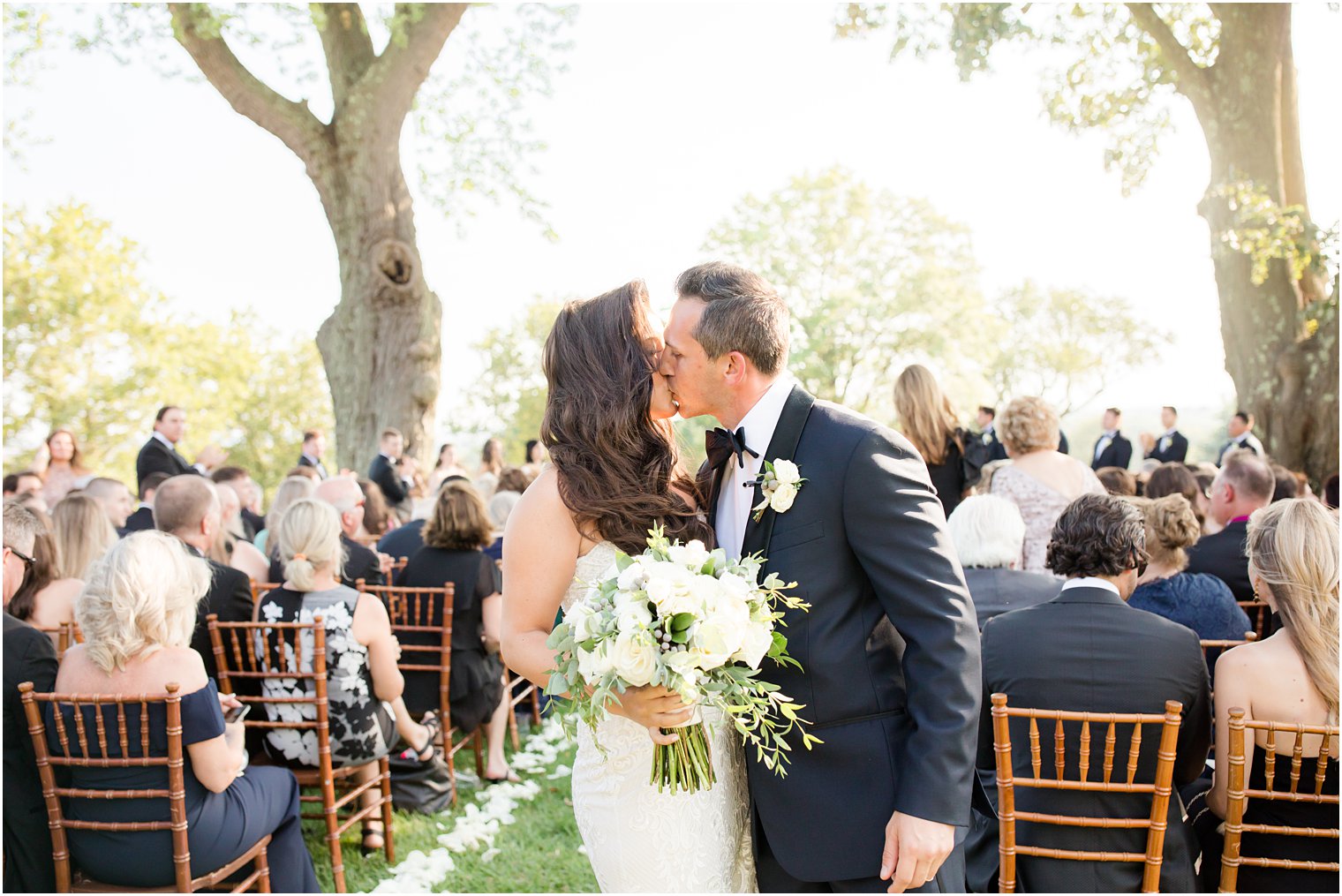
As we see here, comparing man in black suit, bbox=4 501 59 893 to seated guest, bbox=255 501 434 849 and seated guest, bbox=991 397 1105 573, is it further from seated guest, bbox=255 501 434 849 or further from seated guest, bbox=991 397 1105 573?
seated guest, bbox=991 397 1105 573

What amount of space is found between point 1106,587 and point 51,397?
113 ft

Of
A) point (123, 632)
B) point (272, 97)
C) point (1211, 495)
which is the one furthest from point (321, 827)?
point (272, 97)

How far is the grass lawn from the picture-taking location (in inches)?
181

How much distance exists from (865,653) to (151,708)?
2.65 metres

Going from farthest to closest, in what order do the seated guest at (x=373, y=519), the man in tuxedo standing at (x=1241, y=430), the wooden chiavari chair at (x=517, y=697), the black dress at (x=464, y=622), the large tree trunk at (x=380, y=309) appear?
1. the large tree trunk at (x=380, y=309)
2. the man in tuxedo standing at (x=1241, y=430)
3. the seated guest at (x=373, y=519)
4. the wooden chiavari chair at (x=517, y=697)
5. the black dress at (x=464, y=622)

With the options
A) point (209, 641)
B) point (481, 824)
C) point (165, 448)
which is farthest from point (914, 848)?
point (165, 448)

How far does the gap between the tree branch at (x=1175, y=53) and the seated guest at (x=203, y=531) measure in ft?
41.9

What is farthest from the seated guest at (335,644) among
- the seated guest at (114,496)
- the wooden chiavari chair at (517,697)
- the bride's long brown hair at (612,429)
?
the seated guest at (114,496)

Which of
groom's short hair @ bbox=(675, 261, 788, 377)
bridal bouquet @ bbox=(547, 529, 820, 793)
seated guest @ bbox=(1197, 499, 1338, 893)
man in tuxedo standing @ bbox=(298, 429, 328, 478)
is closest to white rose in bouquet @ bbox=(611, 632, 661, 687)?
bridal bouquet @ bbox=(547, 529, 820, 793)

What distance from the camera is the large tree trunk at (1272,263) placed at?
12180 mm

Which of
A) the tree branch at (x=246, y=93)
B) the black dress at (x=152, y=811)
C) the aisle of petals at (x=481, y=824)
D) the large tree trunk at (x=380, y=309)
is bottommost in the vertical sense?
the aisle of petals at (x=481, y=824)

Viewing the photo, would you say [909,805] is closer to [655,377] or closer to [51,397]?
[655,377]

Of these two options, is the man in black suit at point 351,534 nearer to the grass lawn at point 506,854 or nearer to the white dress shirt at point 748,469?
→ the grass lawn at point 506,854

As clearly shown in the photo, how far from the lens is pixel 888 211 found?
4228 centimetres
